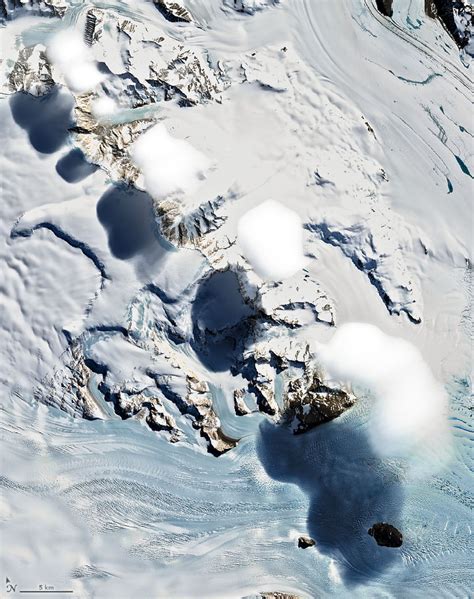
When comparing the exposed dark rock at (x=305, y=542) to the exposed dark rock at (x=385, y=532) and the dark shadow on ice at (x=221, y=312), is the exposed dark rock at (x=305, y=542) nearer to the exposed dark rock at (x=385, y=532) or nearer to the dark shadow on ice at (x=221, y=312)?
the exposed dark rock at (x=385, y=532)

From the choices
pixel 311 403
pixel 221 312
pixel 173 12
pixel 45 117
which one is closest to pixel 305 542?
pixel 311 403

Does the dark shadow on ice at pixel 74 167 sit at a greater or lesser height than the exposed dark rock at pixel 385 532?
greater

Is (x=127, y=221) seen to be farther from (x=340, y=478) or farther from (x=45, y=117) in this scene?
(x=340, y=478)

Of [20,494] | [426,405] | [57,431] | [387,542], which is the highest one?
[426,405]

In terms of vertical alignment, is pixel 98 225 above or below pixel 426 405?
below

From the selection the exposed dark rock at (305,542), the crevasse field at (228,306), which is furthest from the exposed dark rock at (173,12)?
the exposed dark rock at (305,542)

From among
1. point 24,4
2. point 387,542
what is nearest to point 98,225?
point 24,4

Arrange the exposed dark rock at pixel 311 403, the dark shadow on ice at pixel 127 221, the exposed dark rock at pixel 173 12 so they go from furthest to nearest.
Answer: the exposed dark rock at pixel 173 12
the exposed dark rock at pixel 311 403
the dark shadow on ice at pixel 127 221

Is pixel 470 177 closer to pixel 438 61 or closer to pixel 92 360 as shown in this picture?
pixel 438 61
